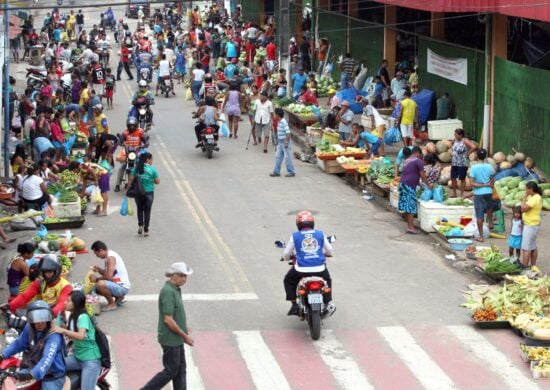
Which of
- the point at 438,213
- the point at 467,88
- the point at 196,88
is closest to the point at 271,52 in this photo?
the point at 196,88

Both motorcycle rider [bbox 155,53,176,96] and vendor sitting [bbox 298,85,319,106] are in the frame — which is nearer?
vendor sitting [bbox 298,85,319,106]

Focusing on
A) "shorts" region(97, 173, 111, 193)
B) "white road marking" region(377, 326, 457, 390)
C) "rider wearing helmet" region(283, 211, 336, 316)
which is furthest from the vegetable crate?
"white road marking" region(377, 326, 457, 390)

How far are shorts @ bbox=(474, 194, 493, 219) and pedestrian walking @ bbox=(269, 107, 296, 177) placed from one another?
7.40 meters

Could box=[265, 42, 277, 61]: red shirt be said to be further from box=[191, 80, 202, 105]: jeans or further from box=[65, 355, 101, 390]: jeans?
box=[65, 355, 101, 390]: jeans

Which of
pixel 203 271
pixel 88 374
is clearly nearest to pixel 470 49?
pixel 203 271

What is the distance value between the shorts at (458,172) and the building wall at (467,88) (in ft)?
15.2

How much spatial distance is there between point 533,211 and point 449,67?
13.4m

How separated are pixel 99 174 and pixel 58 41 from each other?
37.4 metres

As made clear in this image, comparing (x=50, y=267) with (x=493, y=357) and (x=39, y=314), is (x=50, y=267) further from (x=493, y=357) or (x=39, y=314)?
(x=493, y=357)

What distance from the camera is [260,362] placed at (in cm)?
1532

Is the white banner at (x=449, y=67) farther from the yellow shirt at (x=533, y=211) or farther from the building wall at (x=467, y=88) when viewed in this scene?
the yellow shirt at (x=533, y=211)

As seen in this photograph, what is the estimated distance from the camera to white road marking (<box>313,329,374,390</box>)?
47.8 feet

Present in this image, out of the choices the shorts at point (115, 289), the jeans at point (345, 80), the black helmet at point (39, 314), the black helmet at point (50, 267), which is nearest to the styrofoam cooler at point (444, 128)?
the jeans at point (345, 80)

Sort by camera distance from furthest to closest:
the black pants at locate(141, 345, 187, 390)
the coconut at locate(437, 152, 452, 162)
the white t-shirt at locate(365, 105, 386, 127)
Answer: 1. the white t-shirt at locate(365, 105, 386, 127)
2. the coconut at locate(437, 152, 452, 162)
3. the black pants at locate(141, 345, 187, 390)
